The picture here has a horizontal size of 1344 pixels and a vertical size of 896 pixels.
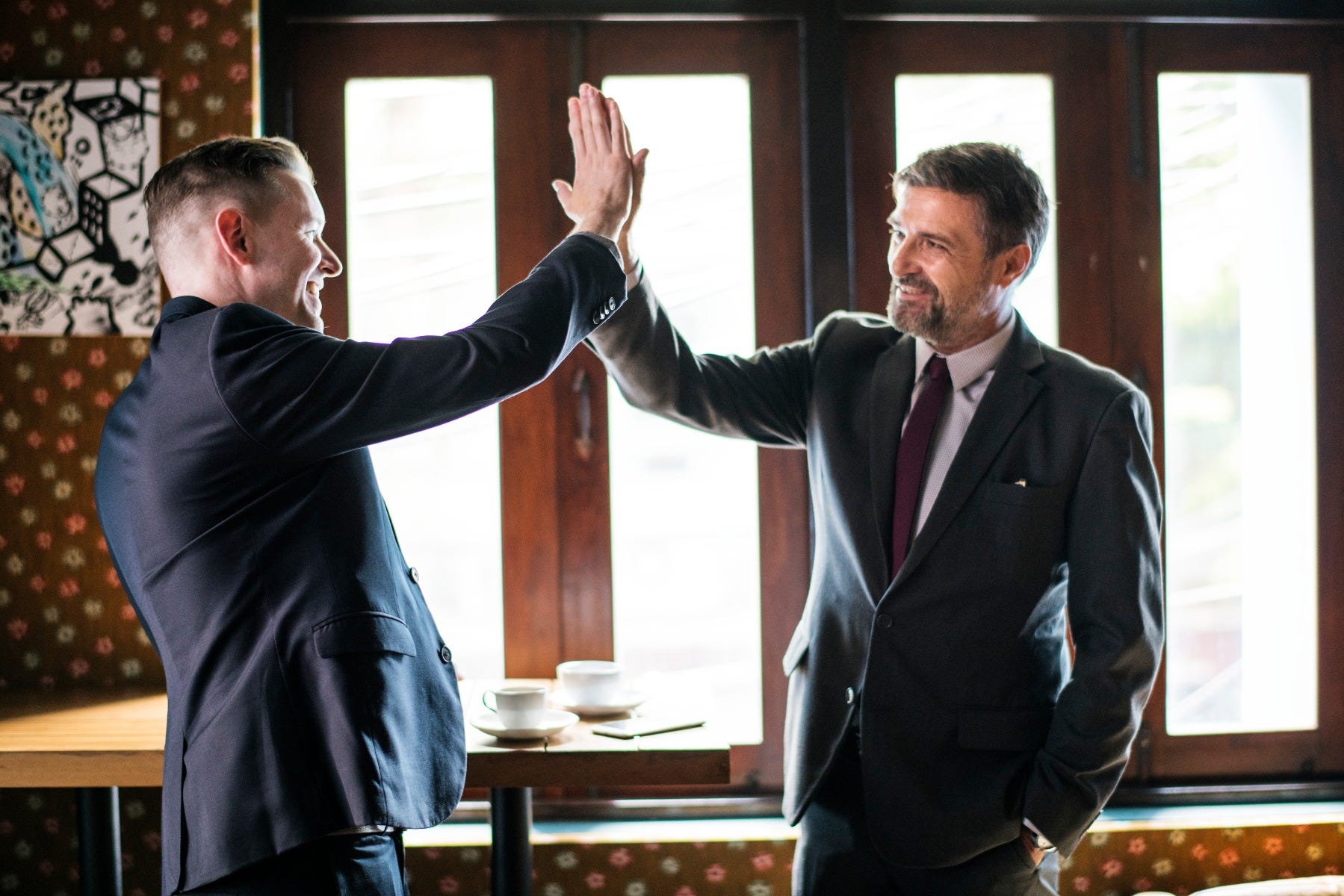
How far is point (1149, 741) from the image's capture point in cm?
273

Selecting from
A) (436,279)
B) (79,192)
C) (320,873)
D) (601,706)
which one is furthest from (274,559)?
(79,192)

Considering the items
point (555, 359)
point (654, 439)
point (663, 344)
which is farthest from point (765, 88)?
point (555, 359)

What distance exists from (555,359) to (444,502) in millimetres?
1507

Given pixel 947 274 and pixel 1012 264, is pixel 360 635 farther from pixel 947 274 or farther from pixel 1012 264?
pixel 1012 264

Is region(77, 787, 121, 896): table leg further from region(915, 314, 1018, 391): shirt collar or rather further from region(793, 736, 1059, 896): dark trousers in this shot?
region(915, 314, 1018, 391): shirt collar

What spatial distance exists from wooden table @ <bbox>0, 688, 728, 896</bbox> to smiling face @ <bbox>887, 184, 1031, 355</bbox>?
2.90ft

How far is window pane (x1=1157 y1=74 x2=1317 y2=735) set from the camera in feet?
9.05

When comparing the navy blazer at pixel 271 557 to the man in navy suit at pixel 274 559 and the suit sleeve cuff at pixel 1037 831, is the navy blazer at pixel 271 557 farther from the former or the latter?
the suit sleeve cuff at pixel 1037 831

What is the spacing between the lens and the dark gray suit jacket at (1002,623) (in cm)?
155

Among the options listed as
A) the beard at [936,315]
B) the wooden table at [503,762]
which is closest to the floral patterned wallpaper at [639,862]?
the wooden table at [503,762]

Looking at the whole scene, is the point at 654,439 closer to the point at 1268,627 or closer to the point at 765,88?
the point at 765,88

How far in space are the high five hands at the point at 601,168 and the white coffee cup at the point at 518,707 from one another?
3.06ft

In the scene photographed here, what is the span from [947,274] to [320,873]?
4.22ft

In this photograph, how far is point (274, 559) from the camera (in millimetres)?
1172
